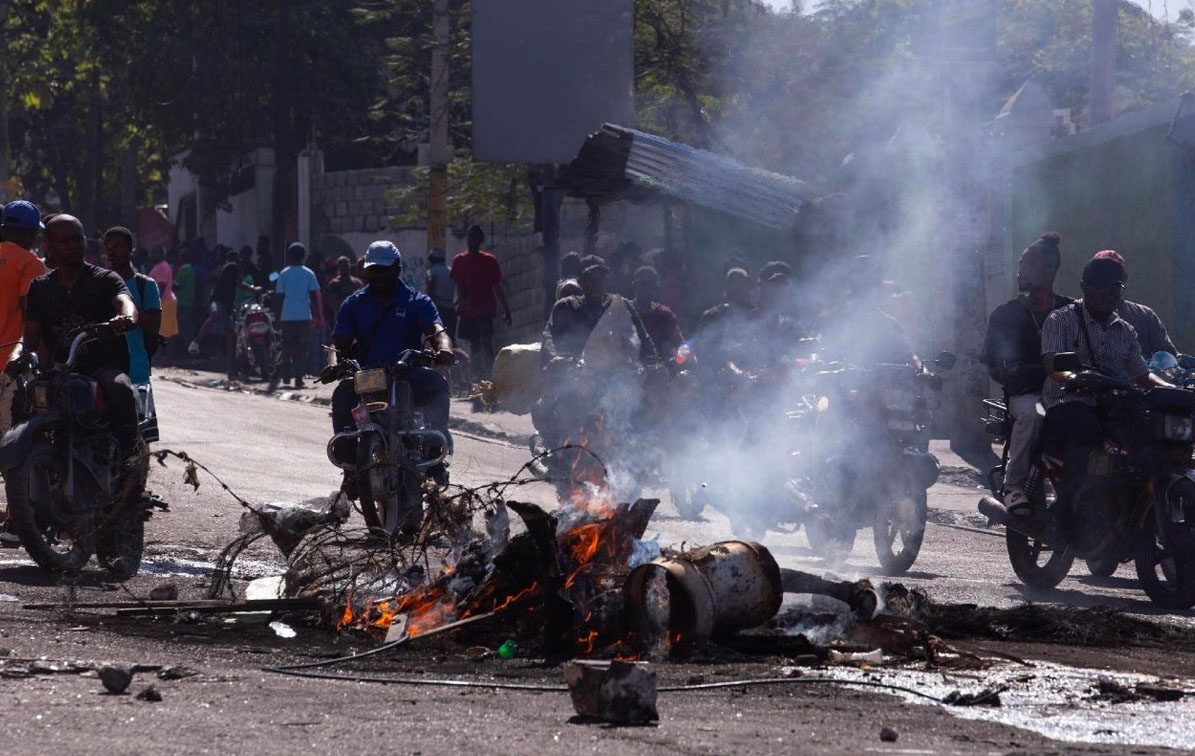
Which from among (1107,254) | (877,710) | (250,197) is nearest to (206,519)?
(1107,254)

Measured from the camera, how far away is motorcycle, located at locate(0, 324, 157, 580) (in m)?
8.55

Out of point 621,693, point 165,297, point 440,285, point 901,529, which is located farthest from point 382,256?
point 440,285

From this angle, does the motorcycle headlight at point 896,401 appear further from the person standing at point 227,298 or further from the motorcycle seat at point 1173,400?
the person standing at point 227,298

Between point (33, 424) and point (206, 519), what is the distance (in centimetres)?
258

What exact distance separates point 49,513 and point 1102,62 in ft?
57.0

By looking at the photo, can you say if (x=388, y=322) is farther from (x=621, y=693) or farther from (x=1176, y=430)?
(x=621, y=693)

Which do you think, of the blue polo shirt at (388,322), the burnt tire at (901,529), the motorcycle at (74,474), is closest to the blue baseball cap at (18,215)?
the motorcycle at (74,474)

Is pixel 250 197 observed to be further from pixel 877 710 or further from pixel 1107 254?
pixel 877 710

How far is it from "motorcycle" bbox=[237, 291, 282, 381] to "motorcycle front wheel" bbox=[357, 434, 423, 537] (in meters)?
15.8

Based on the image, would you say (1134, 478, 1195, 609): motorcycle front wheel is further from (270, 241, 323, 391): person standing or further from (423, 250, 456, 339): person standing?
(270, 241, 323, 391): person standing

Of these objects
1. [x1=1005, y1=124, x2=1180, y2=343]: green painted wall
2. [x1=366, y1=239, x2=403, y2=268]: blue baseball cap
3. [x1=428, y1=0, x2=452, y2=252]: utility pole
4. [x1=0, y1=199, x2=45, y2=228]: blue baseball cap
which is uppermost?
[x1=428, y1=0, x2=452, y2=252]: utility pole

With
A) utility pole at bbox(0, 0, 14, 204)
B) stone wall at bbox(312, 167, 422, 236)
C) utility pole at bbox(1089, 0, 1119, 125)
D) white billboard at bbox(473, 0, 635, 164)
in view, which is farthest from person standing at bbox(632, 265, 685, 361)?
stone wall at bbox(312, 167, 422, 236)

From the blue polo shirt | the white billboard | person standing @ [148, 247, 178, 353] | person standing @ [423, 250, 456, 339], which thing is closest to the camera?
the blue polo shirt

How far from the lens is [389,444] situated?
941 centimetres
